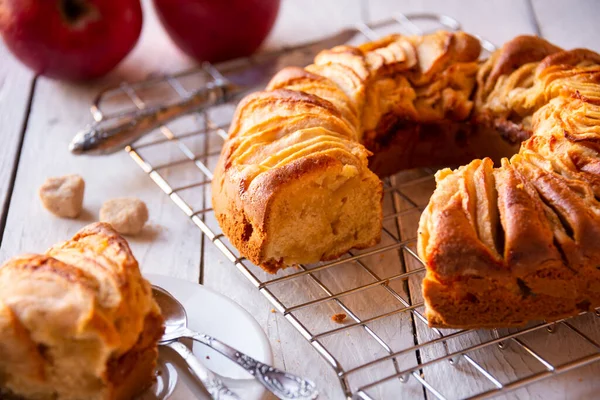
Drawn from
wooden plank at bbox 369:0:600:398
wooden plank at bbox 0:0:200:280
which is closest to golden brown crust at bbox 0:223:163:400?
wooden plank at bbox 0:0:200:280

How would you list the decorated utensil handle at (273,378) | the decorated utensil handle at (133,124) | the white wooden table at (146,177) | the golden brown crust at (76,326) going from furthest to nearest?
the decorated utensil handle at (133,124) < the white wooden table at (146,177) < the decorated utensil handle at (273,378) < the golden brown crust at (76,326)

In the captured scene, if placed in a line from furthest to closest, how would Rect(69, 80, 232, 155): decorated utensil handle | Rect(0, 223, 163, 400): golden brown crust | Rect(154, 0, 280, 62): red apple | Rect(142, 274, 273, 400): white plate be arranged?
Rect(154, 0, 280, 62): red apple → Rect(69, 80, 232, 155): decorated utensil handle → Rect(142, 274, 273, 400): white plate → Rect(0, 223, 163, 400): golden brown crust

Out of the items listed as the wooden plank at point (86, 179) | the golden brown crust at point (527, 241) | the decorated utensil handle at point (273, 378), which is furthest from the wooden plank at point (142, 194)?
the golden brown crust at point (527, 241)

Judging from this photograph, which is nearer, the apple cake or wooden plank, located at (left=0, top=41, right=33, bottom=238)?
the apple cake

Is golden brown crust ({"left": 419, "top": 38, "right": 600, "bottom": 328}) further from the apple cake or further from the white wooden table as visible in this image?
the white wooden table

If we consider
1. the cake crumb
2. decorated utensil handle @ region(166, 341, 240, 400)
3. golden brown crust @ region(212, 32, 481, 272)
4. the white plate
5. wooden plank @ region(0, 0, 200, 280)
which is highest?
golden brown crust @ region(212, 32, 481, 272)

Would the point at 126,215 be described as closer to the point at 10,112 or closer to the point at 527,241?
the point at 10,112

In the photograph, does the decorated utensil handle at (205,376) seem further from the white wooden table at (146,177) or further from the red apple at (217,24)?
the red apple at (217,24)
